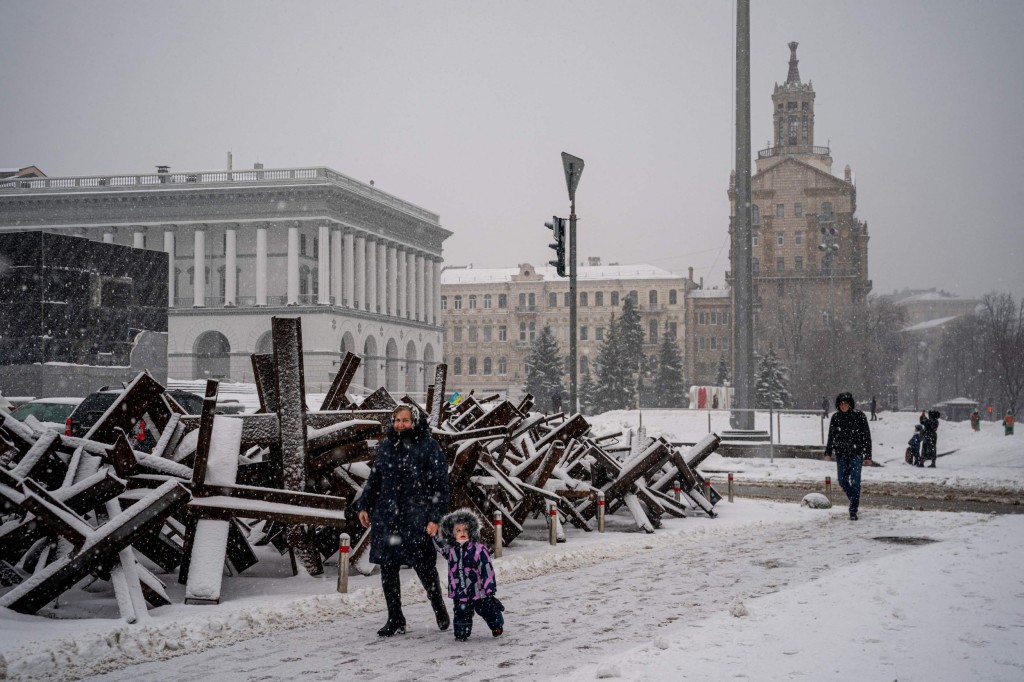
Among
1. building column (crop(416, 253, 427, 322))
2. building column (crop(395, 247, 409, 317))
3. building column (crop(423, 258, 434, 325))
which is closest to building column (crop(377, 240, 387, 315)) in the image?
building column (crop(395, 247, 409, 317))

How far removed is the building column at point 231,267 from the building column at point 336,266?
28.4ft

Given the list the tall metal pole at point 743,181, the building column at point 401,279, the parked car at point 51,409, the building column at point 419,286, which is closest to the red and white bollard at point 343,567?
the parked car at point 51,409

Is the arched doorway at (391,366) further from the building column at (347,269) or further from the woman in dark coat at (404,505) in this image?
the woman in dark coat at (404,505)

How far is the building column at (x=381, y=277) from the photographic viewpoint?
94125mm

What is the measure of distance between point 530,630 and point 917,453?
76.5 ft

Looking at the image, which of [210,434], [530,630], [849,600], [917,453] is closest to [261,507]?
[210,434]

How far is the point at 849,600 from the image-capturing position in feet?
27.7

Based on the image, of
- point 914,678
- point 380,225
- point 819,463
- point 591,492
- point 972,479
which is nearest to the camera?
point 914,678

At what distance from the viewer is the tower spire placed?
13175cm

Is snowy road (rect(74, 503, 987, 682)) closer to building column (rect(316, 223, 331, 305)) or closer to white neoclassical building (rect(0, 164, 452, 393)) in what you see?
white neoclassical building (rect(0, 164, 452, 393))

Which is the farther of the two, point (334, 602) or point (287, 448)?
point (287, 448)

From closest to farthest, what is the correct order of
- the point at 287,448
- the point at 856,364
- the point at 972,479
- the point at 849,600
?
the point at 849,600 → the point at 287,448 → the point at 972,479 → the point at 856,364

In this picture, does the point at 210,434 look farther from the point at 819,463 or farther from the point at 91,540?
the point at 819,463

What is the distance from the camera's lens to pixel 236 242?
3433 inches
